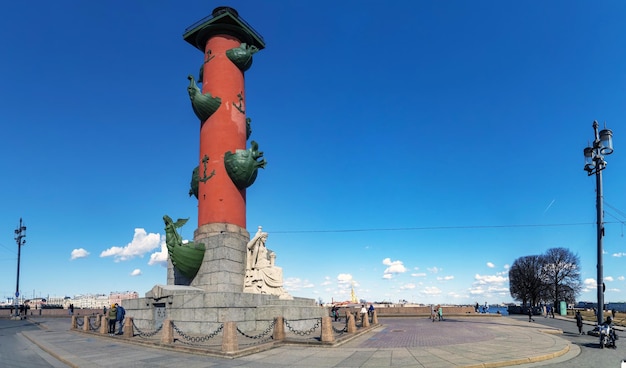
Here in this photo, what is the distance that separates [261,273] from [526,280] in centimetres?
5269

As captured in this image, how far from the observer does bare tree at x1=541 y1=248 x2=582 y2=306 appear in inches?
2334

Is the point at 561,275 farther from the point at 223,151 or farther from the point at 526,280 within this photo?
the point at 223,151

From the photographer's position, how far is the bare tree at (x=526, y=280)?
61125mm

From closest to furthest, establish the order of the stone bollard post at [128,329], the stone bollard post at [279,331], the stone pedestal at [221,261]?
the stone bollard post at [279,331], the stone bollard post at [128,329], the stone pedestal at [221,261]

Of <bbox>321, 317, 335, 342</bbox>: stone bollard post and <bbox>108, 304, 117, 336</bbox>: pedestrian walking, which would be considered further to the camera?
<bbox>108, 304, 117, 336</bbox>: pedestrian walking

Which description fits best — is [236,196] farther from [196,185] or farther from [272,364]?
[272,364]

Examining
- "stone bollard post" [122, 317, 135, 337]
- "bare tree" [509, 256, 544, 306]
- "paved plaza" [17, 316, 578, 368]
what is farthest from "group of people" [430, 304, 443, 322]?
"bare tree" [509, 256, 544, 306]

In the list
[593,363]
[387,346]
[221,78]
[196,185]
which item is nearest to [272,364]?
[387,346]

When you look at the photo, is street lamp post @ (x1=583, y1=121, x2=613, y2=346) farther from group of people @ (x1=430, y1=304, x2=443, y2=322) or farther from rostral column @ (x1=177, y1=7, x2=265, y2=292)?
rostral column @ (x1=177, y1=7, x2=265, y2=292)

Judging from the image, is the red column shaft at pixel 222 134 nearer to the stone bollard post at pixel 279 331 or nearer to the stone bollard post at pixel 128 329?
the stone bollard post at pixel 128 329

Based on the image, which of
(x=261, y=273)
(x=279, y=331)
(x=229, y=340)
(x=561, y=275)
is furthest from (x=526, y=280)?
(x=229, y=340)

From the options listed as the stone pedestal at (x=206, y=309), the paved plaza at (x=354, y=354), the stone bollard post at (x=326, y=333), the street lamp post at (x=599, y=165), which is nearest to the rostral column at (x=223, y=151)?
the stone pedestal at (x=206, y=309)

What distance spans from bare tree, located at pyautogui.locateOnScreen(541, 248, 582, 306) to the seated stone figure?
4953 cm

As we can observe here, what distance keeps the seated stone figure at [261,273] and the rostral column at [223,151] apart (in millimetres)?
424
